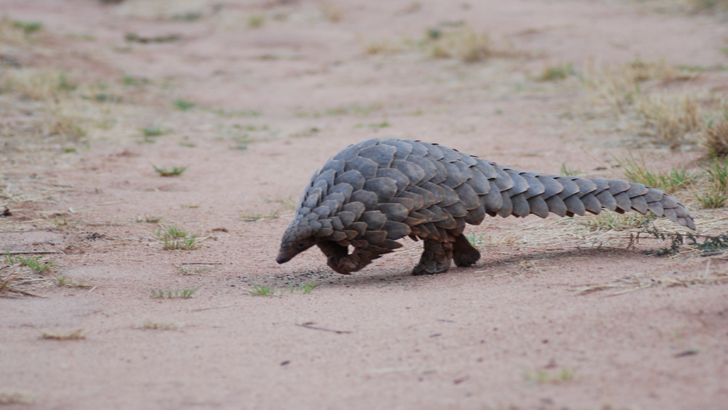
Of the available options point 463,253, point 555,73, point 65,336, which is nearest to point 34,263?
point 65,336

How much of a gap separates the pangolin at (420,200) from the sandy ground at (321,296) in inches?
9.7

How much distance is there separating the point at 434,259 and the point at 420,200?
0.44 m

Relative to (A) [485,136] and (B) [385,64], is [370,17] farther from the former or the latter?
(A) [485,136]

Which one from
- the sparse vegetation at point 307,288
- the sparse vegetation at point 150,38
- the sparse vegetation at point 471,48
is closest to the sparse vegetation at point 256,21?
the sparse vegetation at point 150,38

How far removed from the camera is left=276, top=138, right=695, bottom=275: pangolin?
3.24 meters

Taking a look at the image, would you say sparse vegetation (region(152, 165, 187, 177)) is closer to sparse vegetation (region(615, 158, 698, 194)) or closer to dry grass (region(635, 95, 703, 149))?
sparse vegetation (region(615, 158, 698, 194))

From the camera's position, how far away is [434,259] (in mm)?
3523

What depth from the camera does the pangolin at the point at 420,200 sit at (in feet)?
10.6

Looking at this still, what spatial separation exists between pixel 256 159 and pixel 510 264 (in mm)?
4335

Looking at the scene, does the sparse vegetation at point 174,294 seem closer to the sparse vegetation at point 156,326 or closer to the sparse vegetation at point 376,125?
the sparse vegetation at point 156,326

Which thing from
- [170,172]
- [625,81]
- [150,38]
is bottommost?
[170,172]

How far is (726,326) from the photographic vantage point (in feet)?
7.41

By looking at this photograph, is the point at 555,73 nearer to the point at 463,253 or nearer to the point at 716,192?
the point at 716,192

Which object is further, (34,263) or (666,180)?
(666,180)
